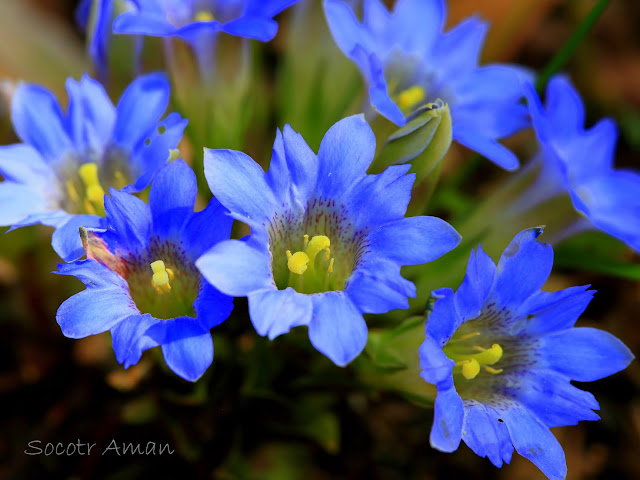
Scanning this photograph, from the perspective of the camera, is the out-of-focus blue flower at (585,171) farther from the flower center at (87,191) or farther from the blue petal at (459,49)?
the flower center at (87,191)

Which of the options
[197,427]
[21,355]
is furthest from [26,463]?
[197,427]

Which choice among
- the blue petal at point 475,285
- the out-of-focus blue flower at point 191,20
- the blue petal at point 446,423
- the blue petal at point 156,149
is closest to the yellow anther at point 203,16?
the out-of-focus blue flower at point 191,20

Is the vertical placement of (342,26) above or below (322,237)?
above

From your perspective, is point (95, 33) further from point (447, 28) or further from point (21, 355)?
point (447, 28)

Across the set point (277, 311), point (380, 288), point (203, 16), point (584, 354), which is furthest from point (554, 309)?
point (203, 16)

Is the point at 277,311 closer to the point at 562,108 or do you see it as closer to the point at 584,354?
the point at 584,354

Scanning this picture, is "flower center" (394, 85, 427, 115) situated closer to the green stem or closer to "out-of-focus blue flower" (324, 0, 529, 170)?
"out-of-focus blue flower" (324, 0, 529, 170)

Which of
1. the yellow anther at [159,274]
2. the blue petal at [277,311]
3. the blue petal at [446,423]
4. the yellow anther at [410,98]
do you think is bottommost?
the blue petal at [446,423]

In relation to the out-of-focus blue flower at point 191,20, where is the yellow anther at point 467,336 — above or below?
below
